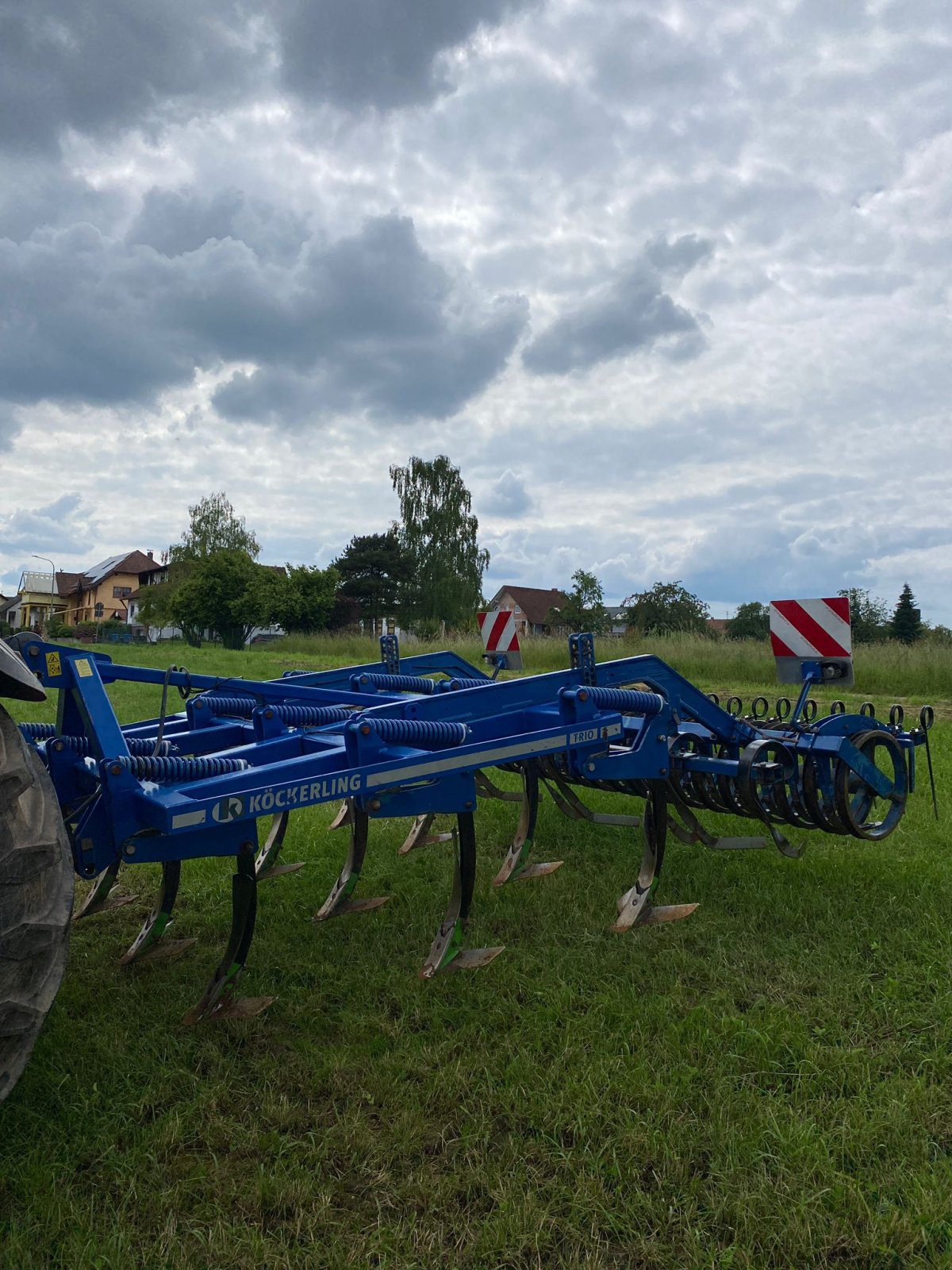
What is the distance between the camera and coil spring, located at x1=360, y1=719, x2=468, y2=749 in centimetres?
314

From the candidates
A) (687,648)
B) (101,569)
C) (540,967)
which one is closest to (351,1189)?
(540,967)

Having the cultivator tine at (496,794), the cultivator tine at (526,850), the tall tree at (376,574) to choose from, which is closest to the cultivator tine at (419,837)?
the cultivator tine at (496,794)

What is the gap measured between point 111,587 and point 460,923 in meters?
82.0

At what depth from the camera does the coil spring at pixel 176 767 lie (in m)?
2.80

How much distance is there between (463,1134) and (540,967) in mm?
1123

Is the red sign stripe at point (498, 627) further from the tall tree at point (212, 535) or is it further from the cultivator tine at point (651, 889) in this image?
the tall tree at point (212, 535)

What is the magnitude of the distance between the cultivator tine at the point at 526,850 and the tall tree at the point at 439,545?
41.5 metres

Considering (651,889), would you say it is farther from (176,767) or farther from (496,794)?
(176,767)

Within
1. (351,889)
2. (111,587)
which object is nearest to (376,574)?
(111,587)

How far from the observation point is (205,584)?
43750mm

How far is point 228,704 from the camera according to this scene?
13.6 feet

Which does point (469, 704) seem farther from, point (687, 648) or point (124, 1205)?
point (687, 648)

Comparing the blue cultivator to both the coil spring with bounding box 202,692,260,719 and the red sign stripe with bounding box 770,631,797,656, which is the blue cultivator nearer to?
the coil spring with bounding box 202,692,260,719

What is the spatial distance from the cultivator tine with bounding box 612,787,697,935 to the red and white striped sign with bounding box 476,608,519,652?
3.14m
